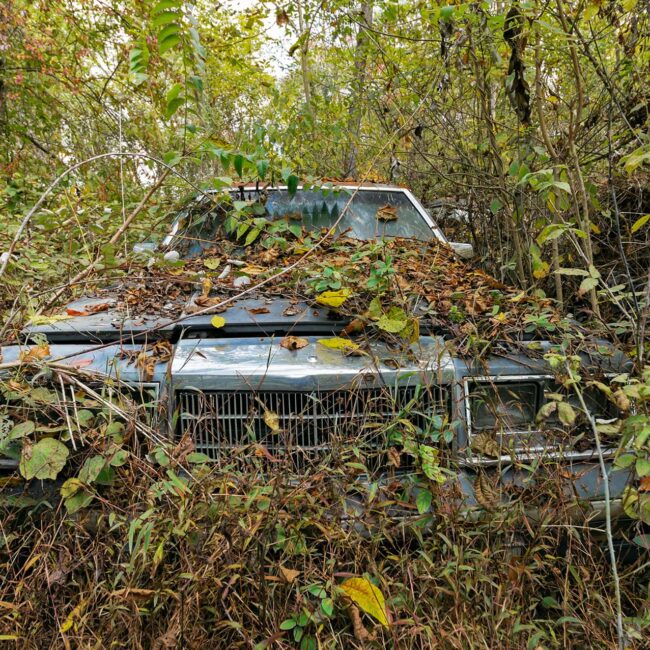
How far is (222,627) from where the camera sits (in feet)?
5.42

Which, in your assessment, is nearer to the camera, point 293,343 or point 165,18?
point 293,343

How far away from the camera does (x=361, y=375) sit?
6.66ft

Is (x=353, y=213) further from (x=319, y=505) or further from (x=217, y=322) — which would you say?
(x=319, y=505)

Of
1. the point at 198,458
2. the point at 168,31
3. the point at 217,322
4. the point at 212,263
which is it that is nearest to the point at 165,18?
the point at 168,31

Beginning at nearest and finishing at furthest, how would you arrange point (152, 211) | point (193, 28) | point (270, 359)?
point (270, 359) → point (193, 28) → point (152, 211)

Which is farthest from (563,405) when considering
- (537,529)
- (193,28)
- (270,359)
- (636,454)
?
(193,28)

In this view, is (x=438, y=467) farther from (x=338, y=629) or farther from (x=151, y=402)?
(x=151, y=402)

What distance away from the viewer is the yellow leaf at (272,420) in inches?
77.2

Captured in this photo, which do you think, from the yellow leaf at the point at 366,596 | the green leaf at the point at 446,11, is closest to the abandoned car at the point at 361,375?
the yellow leaf at the point at 366,596

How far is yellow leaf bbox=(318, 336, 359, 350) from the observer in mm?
2148

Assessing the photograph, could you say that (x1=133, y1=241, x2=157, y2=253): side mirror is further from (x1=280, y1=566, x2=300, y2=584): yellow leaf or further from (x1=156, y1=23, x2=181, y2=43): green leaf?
(x1=280, y1=566, x2=300, y2=584): yellow leaf

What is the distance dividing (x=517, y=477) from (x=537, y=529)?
0.20 meters

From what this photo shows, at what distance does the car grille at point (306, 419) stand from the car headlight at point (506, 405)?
0.56 feet

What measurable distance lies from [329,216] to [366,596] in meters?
2.68
